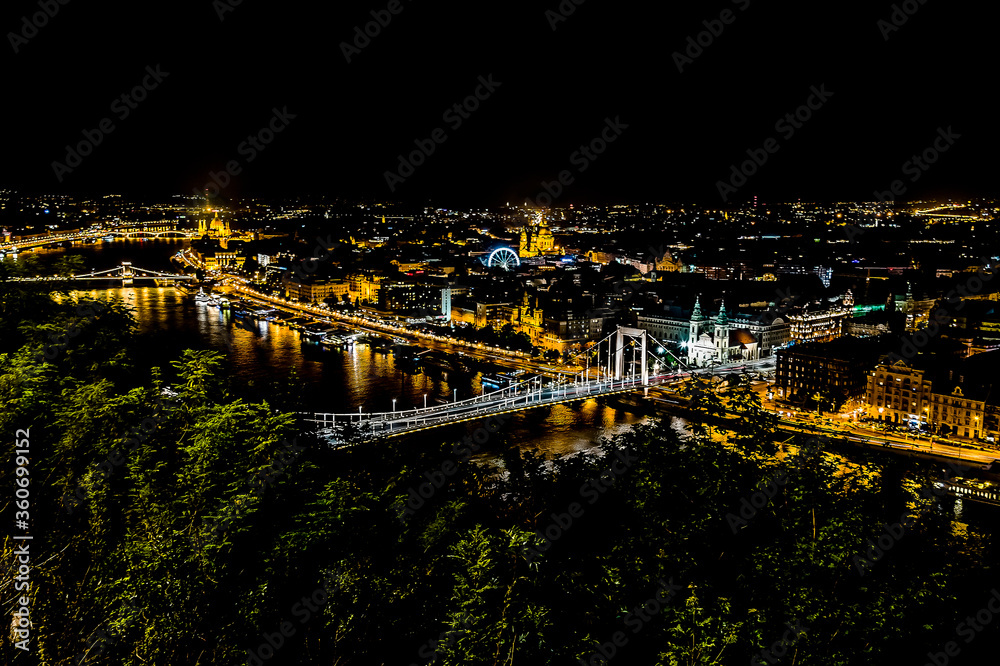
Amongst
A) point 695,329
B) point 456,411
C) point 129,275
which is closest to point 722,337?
point 695,329

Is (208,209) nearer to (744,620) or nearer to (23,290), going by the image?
(23,290)

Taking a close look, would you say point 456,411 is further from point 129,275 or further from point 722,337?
point 129,275

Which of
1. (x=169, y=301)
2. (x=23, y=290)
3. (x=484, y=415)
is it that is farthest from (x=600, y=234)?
(x=23, y=290)

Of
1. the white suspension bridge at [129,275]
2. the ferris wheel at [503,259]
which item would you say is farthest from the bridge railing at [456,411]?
the ferris wheel at [503,259]

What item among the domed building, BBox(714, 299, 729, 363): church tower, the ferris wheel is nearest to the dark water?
BBox(714, 299, 729, 363): church tower

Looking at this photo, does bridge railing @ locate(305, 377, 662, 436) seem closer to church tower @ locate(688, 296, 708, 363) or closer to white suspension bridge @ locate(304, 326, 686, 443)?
white suspension bridge @ locate(304, 326, 686, 443)

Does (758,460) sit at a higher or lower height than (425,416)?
higher

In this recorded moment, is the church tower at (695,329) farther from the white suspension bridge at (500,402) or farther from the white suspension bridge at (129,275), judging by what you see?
the white suspension bridge at (129,275)
